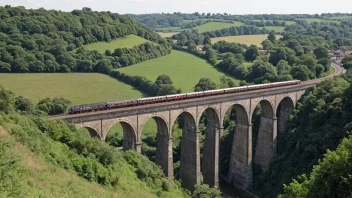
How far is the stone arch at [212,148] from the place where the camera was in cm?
5244

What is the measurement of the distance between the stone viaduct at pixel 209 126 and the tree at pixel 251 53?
4664cm

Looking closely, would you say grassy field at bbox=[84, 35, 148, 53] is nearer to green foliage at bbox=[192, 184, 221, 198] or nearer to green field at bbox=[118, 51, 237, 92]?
green field at bbox=[118, 51, 237, 92]

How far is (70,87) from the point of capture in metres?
80.9

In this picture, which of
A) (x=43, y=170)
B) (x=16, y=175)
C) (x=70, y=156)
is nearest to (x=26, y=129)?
(x=70, y=156)

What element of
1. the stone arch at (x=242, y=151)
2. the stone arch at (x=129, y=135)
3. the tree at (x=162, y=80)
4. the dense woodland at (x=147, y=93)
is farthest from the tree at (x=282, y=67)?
the stone arch at (x=129, y=135)

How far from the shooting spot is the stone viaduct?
145 ft

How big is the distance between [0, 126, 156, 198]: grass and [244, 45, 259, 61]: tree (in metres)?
86.4

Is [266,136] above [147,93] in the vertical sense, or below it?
below

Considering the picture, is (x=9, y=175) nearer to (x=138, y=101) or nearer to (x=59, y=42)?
(x=138, y=101)

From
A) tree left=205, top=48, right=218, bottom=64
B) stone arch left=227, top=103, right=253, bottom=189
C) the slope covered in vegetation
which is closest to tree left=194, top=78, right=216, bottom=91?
stone arch left=227, top=103, right=253, bottom=189

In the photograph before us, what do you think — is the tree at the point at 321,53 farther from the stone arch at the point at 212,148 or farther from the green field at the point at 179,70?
the stone arch at the point at 212,148

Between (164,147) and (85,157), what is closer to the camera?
(85,157)

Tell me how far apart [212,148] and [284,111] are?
56.4ft

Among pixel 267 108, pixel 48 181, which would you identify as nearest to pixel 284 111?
pixel 267 108
